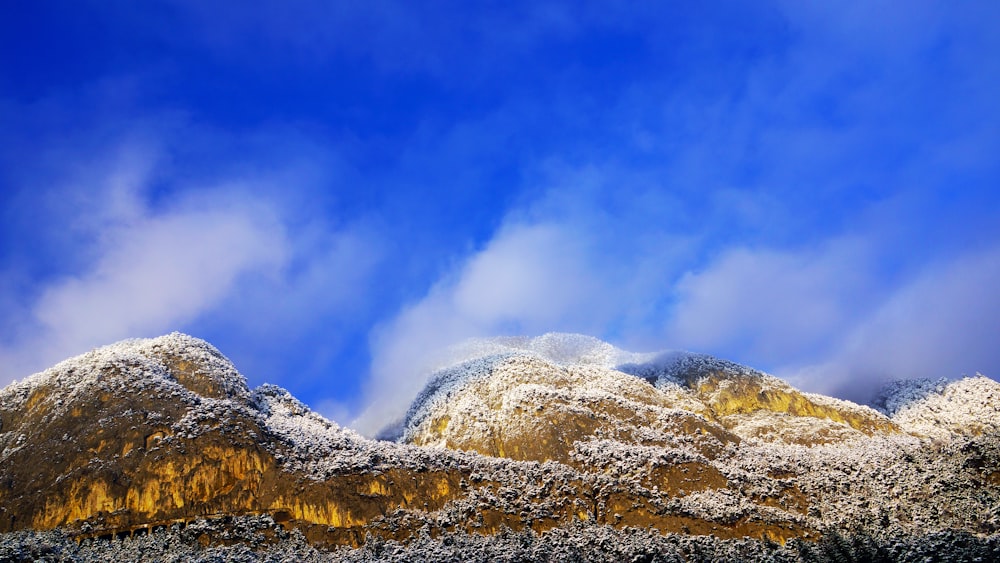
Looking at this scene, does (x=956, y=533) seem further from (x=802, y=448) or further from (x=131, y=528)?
(x=131, y=528)

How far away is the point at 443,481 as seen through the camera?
86.9 m

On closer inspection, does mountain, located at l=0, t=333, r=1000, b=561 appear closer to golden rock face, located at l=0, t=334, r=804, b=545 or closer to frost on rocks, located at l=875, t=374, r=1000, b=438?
golden rock face, located at l=0, t=334, r=804, b=545

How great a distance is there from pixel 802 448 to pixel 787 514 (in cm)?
2550

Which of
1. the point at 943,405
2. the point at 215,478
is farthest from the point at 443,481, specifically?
the point at 943,405

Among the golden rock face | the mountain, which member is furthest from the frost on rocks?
the golden rock face

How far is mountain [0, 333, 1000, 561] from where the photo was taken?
7169cm

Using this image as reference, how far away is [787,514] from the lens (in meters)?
85.9

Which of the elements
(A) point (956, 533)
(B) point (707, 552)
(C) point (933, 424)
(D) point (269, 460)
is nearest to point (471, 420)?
(D) point (269, 460)

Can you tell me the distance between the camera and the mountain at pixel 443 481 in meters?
71.7

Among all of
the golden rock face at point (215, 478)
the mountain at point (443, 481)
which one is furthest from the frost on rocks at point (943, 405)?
the golden rock face at point (215, 478)

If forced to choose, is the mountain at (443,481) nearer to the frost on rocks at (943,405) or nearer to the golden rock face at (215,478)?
the golden rock face at (215,478)

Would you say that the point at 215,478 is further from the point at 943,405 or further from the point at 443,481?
the point at 943,405

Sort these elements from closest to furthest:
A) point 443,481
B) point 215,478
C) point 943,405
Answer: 1. point 215,478
2. point 443,481
3. point 943,405

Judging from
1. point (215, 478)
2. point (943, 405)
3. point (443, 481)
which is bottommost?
point (443, 481)
